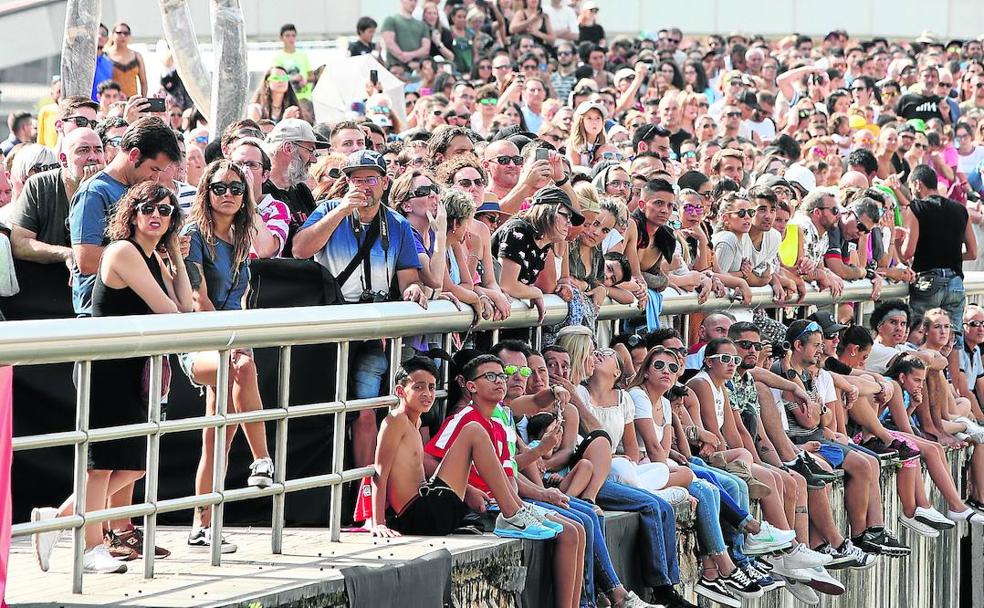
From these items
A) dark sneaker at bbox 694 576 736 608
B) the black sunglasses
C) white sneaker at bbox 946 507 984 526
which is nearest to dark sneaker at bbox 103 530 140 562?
the black sunglasses

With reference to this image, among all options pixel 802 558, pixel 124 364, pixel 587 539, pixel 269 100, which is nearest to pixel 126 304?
pixel 124 364

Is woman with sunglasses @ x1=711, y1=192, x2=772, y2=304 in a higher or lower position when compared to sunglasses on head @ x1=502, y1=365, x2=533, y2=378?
higher

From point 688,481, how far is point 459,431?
6.72 feet

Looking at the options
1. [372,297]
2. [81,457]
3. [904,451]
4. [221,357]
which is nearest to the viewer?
[81,457]

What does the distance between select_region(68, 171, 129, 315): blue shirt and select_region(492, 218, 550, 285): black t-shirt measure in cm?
246

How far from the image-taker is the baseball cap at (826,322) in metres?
12.0

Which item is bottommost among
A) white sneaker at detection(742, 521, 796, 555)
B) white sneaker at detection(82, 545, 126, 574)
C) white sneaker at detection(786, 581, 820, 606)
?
white sneaker at detection(786, 581, 820, 606)

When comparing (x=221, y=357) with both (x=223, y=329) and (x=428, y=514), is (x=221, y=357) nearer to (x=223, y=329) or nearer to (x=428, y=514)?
(x=223, y=329)

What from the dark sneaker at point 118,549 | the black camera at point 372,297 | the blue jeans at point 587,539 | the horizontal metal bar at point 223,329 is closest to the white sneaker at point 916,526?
the horizontal metal bar at point 223,329

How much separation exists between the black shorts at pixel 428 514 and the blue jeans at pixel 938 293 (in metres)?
7.21

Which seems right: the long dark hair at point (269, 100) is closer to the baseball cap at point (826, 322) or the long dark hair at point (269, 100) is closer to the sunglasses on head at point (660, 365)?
the baseball cap at point (826, 322)

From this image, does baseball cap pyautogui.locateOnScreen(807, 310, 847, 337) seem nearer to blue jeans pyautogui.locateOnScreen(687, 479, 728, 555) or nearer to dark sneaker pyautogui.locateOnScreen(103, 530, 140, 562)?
blue jeans pyautogui.locateOnScreen(687, 479, 728, 555)

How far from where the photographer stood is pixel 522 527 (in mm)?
7523

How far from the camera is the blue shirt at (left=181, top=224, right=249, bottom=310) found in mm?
7098
